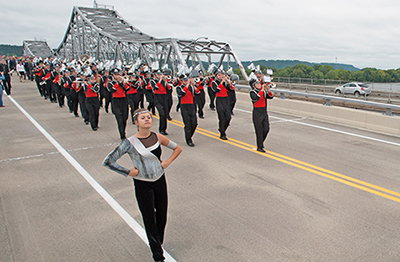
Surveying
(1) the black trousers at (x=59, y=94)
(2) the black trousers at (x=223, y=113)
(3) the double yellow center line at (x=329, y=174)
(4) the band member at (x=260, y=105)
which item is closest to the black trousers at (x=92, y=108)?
(2) the black trousers at (x=223, y=113)

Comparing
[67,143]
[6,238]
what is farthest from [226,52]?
[6,238]

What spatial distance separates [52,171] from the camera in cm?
732

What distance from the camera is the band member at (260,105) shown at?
835 centimetres

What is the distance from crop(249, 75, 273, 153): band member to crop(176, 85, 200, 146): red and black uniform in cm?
179

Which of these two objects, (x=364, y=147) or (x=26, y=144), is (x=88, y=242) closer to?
(x=26, y=144)

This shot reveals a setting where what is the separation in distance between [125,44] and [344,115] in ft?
136

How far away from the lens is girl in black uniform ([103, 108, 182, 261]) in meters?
3.57

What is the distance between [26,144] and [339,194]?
332 inches

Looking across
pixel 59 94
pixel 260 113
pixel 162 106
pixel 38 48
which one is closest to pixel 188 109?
pixel 162 106

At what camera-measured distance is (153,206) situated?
12.4 feet

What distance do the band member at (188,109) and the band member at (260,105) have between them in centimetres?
179

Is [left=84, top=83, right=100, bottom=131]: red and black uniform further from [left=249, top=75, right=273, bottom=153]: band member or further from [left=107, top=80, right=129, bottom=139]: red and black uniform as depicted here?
[left=249, top=75, right=273, bottom=153]: band member

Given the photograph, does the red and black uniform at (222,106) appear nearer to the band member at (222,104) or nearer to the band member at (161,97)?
the band member at (222,104)

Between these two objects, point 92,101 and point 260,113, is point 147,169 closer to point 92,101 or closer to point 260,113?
point 260,113
